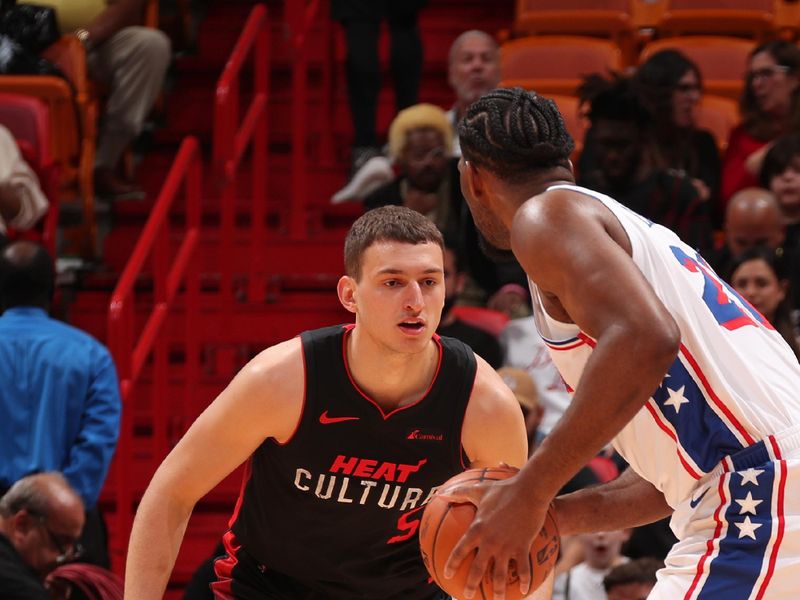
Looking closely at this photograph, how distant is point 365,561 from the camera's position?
420cm

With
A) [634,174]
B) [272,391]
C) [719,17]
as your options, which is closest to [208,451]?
[272,391]

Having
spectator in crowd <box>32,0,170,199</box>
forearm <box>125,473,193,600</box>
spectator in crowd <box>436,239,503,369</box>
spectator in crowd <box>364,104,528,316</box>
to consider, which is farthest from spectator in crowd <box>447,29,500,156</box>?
forearm <box>125,473,193,600</box>

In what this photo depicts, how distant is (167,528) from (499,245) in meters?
1.32

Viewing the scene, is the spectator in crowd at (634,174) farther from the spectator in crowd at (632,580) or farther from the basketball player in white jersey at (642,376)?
the basketball player in white jersey at (642,376)

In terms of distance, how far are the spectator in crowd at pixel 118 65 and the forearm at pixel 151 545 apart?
4.86 meters

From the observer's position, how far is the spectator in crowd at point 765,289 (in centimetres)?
628

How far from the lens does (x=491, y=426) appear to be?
13.3 feet

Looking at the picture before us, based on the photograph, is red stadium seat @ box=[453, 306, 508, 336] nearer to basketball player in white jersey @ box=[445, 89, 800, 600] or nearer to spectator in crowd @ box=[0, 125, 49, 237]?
spectator in crowd @ box=[0, 125, 49, 237]

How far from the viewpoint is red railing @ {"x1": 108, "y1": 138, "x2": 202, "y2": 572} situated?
20.9 feet

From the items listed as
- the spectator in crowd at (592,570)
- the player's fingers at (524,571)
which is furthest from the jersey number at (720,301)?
the spectator in crowd at (592,570)

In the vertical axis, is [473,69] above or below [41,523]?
above

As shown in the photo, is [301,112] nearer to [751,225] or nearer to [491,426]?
[751,225]

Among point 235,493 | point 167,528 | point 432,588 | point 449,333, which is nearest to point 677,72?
point 449,333

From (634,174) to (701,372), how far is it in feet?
14.6
